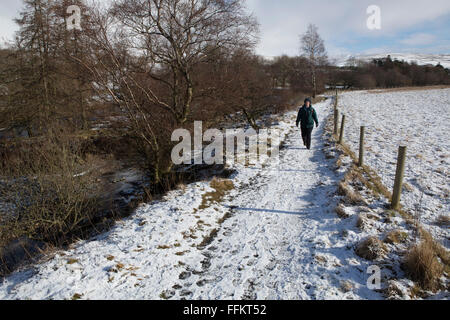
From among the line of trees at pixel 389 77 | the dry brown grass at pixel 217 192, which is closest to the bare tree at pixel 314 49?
the line of trees at pixel 389 77

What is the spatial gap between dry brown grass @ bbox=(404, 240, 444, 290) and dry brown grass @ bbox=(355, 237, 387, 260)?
1.16ft

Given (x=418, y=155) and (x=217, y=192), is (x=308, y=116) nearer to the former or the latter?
(x=418, y=155)

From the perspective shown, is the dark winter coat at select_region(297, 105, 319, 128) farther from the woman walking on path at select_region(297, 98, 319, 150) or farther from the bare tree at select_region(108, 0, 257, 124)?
the bare tree at select_region(108, 0, 257, 124)

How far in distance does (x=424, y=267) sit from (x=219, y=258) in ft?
9.58

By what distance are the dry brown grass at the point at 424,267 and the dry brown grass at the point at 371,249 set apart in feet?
1.16

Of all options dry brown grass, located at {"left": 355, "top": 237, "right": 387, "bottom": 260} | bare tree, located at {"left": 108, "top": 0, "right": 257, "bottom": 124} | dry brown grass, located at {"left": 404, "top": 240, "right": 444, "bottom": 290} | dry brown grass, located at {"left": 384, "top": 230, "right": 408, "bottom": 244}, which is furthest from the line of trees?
dry brown grass, located at {"left": 404, "top": 240, "right": 444, "bottom": 290}

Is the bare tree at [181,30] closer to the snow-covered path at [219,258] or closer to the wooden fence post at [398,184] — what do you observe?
the snow-covered path at [219,258]

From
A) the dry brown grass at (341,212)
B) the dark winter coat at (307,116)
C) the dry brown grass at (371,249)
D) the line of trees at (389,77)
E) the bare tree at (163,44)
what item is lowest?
the dry brown grass at (371,249)

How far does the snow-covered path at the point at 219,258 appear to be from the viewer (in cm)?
334

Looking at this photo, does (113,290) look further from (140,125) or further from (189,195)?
(140,125)

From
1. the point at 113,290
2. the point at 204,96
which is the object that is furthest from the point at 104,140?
the point at 113,290

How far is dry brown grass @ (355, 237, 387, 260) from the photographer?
12.2 feet

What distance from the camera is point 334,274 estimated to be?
3.49 meters

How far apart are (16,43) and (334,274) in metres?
17.6
